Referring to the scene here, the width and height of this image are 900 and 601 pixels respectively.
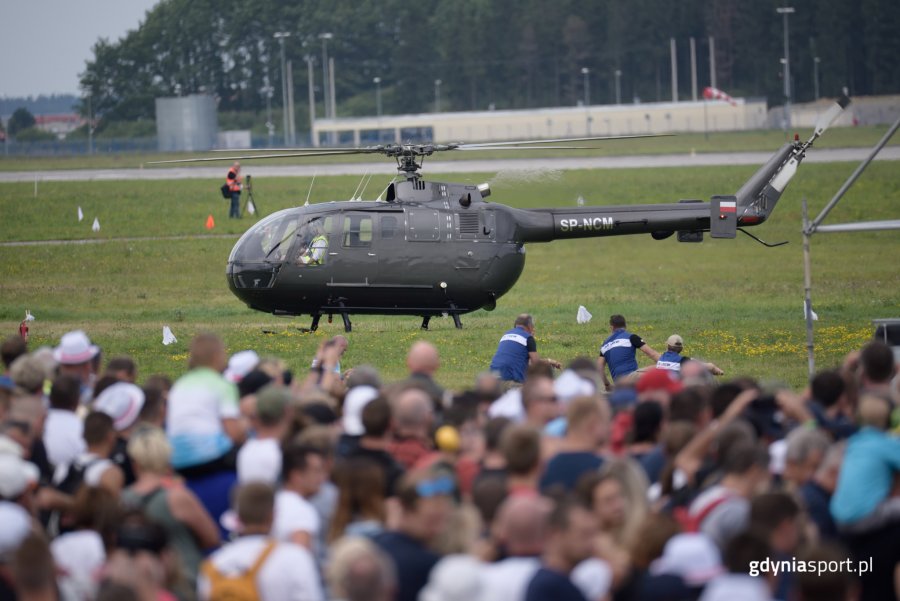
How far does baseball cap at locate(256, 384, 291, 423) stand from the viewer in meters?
8.74

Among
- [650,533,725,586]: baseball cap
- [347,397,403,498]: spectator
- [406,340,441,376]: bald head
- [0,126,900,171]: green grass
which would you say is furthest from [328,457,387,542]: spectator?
[0,126,900,171]: green grass

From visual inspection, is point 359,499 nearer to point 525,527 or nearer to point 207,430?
point 525,527

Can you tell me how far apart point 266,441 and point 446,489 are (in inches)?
77.3

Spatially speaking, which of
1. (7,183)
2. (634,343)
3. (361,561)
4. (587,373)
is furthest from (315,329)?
(7,183)

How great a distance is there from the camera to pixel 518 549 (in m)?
6.50

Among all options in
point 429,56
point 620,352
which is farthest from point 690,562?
point 429,56

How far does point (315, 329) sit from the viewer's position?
22.1m

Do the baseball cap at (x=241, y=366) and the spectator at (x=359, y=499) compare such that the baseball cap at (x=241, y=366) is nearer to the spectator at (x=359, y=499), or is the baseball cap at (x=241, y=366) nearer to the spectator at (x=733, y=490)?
the spectator at (x=359, y=499)

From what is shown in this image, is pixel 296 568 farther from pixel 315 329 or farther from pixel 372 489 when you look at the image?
pixel 315 329

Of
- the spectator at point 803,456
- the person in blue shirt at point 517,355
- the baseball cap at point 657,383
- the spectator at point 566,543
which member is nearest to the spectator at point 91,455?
the spectator at point 566,543

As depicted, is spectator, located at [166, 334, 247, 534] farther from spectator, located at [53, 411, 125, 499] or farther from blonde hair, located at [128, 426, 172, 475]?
blonde hair, located at [128, 426, 172, 475]

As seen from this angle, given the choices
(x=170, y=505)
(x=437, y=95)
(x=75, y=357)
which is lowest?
(x=170, y=505)

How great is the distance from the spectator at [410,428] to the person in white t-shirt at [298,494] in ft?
2.45

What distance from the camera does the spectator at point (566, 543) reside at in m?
6.30
